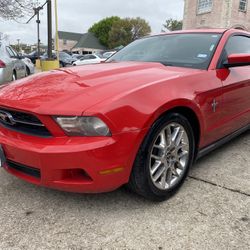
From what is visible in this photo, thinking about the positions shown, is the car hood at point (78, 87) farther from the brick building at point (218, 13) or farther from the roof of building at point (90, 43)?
the roof of building at point (90, 43)

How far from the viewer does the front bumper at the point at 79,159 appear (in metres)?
2.17

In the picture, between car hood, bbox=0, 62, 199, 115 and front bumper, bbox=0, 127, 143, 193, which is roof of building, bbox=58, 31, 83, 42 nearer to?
car hood, bbox=0, 62, 199, 115

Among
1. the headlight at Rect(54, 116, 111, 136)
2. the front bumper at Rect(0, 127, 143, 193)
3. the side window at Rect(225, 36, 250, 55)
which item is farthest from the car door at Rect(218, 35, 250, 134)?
the headlight at Rect(54, 116, 111, 136)

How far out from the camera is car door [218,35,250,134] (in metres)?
3.25

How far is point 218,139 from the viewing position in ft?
11.0

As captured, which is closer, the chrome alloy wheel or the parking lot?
the parking lot

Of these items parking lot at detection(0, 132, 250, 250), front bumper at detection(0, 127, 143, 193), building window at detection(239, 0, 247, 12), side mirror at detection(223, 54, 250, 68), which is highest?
building window at detection(239, 0, 247, 12)

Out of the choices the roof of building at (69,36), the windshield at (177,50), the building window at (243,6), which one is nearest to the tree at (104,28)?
the roof of building at (69,36)

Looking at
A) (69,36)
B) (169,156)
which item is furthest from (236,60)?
(69,36)

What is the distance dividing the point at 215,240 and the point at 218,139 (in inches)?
53.0

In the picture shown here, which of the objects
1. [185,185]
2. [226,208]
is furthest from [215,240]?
[185,185]

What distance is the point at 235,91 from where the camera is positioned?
3.36m

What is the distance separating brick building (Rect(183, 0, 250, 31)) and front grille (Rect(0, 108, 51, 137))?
94.1 ft

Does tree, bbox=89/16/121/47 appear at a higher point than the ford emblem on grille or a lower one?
higher
